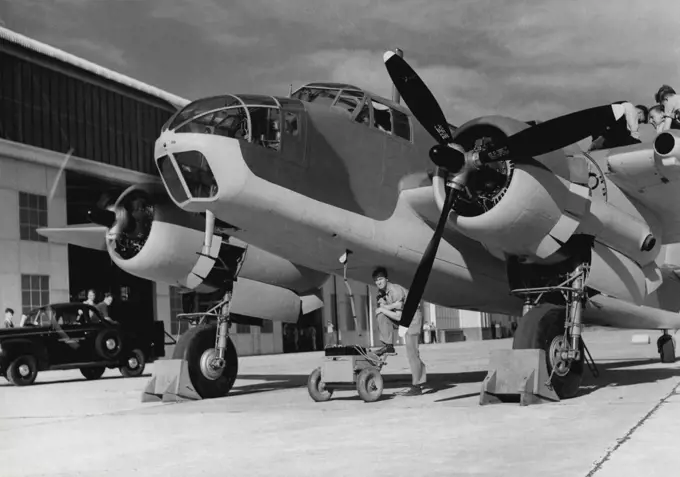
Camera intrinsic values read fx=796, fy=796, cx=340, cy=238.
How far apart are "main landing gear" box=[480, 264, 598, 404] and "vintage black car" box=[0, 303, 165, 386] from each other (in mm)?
13713

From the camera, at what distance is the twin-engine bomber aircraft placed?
10547 millimetres

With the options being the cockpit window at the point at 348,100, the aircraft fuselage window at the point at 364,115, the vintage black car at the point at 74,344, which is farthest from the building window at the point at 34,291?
the aircraft fuselage window at the point at 364,115

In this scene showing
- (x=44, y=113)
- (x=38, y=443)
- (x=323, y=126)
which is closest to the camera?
(x=38, y=443)

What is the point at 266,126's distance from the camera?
1071 cm

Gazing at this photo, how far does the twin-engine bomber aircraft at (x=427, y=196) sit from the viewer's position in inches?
415

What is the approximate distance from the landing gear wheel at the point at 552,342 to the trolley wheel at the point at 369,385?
79.7 inches

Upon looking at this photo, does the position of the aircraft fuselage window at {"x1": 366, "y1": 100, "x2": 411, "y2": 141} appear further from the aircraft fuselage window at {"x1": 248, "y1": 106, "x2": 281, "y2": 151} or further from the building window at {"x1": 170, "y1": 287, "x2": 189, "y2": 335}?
the building window at {"x1": 170, "y1": 287, "x2": 189, "y2": 335}

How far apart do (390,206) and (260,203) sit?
91.9 inches

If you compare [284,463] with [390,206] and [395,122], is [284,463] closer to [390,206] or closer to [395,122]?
[390,206]

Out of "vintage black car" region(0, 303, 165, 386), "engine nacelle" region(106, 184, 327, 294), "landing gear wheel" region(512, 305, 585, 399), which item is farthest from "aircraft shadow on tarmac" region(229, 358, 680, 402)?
"vintage black car" region(0, 303, 165, 386)

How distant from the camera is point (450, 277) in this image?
13062 mm

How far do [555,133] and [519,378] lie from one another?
3321 mm

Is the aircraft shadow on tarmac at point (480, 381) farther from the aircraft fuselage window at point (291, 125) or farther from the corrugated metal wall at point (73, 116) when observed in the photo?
the corrugated metal wall at point (73, 116)

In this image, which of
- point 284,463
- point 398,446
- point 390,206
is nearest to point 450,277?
point 390,206
